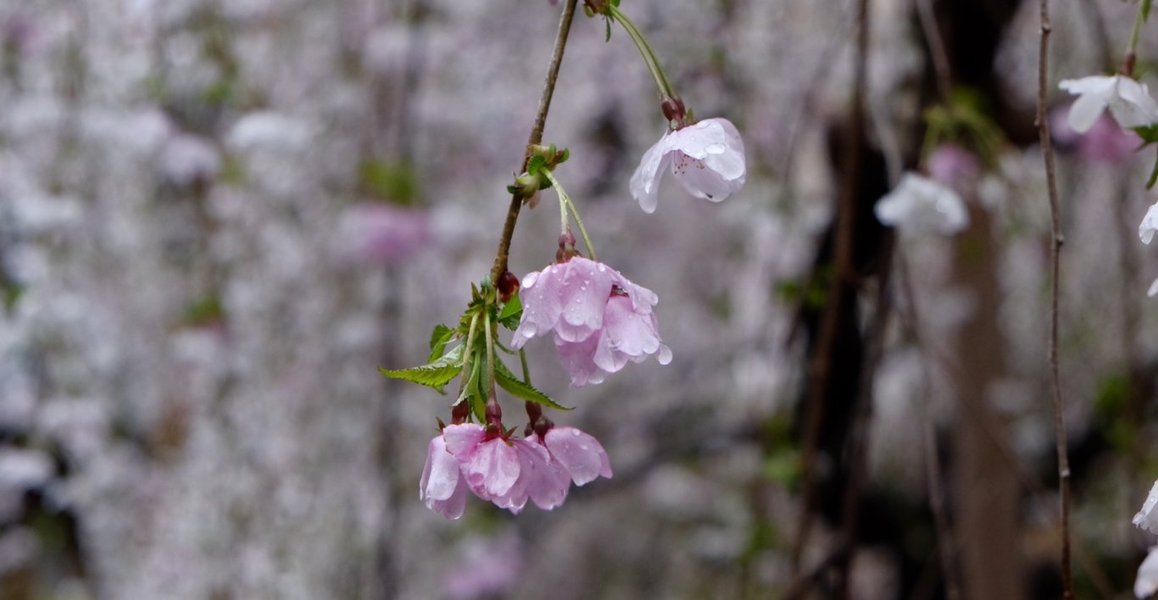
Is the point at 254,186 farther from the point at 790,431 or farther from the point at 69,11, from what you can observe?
the point at 790,431

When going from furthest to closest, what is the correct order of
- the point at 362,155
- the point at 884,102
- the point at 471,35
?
1. the point at 471,35
2. the point at 362,155
3. the point at 884,102

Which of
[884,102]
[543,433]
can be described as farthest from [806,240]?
[543,433]

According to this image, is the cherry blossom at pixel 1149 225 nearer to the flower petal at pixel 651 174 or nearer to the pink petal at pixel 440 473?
the flower petal at pixel 651 174

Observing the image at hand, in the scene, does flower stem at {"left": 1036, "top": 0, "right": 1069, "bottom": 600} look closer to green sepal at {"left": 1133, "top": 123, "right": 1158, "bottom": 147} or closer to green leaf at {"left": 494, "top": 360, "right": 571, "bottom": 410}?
green sepal at {"left": 1133, "top": 123, "right": 1158, "bottom": 147}

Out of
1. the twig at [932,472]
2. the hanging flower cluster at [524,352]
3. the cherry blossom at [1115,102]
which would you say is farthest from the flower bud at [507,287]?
the twig at [932,472]

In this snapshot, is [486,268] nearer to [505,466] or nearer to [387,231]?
[387,231]

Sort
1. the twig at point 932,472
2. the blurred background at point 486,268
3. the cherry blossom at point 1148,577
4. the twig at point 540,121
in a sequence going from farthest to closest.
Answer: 1. the blurred background at point 486,268
2. the twig at point 932,472
3. the cherry blossom at point 1148,577
4. the twig at point 540,121
